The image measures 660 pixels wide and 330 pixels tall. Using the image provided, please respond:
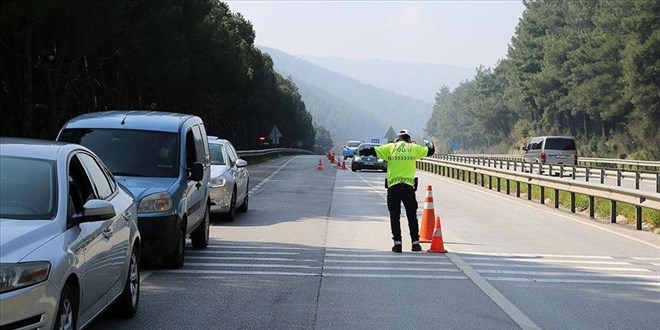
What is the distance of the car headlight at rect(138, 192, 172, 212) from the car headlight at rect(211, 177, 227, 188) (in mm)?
6567

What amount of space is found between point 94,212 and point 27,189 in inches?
20.2

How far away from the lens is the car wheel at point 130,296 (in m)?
8.54

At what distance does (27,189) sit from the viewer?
22.7 ft

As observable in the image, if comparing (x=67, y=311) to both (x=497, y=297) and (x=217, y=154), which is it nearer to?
(x=497, y=297)

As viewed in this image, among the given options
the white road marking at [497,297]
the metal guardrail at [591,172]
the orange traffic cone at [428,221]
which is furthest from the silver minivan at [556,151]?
the white road marking at [497,297]

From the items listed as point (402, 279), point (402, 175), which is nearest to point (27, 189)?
point (402, 279)

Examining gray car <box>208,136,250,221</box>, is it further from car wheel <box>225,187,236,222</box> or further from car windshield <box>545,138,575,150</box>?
car windshield <box>545,138,575,150</box>

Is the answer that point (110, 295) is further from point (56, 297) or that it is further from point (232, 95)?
point (232, 95)

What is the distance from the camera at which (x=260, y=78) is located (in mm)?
106500

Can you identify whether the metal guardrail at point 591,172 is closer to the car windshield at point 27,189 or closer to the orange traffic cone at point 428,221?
the orange traffic cone at point 428,221

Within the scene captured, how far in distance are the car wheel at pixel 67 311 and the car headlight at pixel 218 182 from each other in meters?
11.8

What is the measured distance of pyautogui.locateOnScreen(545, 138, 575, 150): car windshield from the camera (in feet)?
149

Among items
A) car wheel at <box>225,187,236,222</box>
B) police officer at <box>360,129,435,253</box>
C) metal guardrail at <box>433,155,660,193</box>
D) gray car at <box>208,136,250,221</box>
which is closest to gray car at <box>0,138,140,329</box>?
police officer at <box>360,129,435,253</box>

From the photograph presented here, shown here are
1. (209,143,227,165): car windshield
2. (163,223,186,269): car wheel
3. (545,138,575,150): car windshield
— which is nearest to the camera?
(163,223,186,269): car wheel
